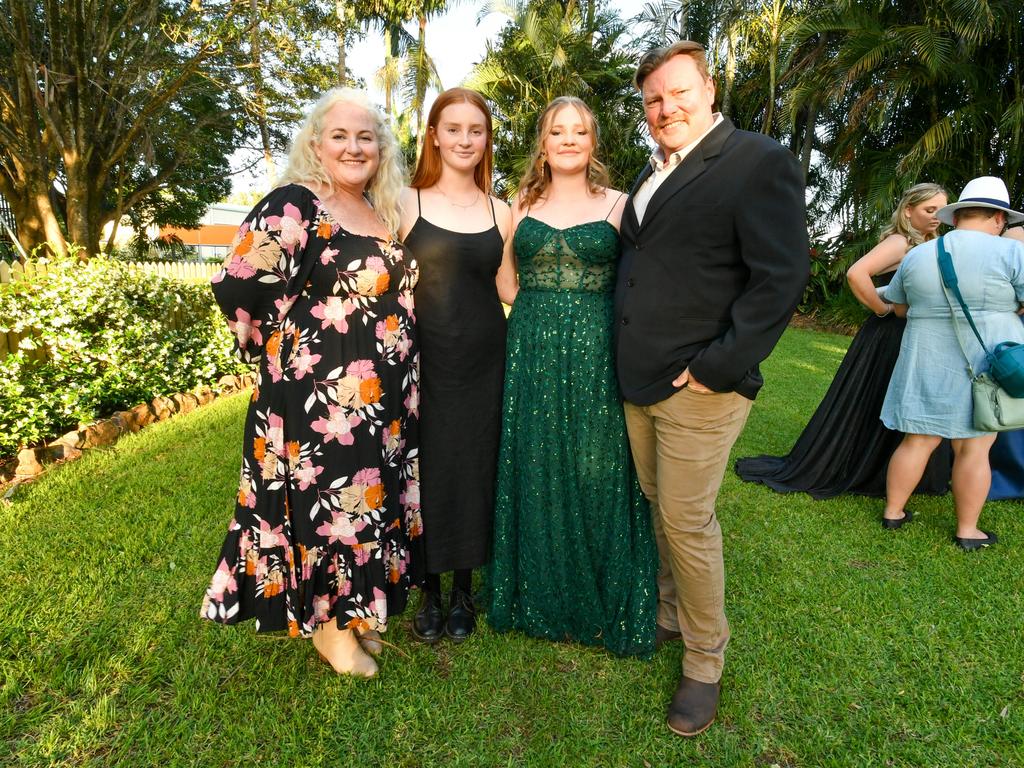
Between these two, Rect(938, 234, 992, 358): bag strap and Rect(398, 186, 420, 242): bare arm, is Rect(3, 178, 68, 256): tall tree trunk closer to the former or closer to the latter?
Rect(398, 186, 420, 242): bare arm

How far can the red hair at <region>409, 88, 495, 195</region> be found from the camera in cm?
249

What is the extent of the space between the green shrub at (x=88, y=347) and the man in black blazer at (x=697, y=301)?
14.5 ft

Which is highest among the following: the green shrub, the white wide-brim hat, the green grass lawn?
the white wide-brim hat

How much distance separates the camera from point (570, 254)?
242 cm

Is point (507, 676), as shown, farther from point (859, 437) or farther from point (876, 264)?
point (876, 264)

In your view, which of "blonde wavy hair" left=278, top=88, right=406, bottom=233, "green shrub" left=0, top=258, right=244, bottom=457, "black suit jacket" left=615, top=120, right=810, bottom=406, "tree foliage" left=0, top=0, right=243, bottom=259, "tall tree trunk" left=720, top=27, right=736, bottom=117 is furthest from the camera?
"tall tree trunk" left=720, top=27, right=736, bottom=117

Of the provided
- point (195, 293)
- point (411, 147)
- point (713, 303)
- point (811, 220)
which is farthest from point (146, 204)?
point (713, 303)

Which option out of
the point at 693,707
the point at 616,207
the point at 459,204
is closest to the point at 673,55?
the point at 616,207

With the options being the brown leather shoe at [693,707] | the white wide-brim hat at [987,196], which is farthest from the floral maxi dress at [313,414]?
the white wide-brim hat at [987,196]

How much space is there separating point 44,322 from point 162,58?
25.8 ft

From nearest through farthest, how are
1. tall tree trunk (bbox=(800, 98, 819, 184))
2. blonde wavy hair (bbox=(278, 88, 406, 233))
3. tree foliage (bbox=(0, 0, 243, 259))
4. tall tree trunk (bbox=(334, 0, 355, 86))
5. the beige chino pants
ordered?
the beige chino pants
blonde wavy hair (bbox=(278, 88, 406, 233))
tree foliage (bbox=(0, 0, 243, 259))
tall tree trunk (bbox=(334, 0, 355, 86))
tall tree trunk (bbox=(800, 98, 819, 184))

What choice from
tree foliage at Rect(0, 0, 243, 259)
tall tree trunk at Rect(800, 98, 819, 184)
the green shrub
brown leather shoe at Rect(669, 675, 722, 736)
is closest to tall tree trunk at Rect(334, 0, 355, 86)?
tree foliage at Rect(0, 0, 243, 259)

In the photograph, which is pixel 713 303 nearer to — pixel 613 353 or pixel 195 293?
pixel 613 353

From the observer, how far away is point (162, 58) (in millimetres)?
10203
